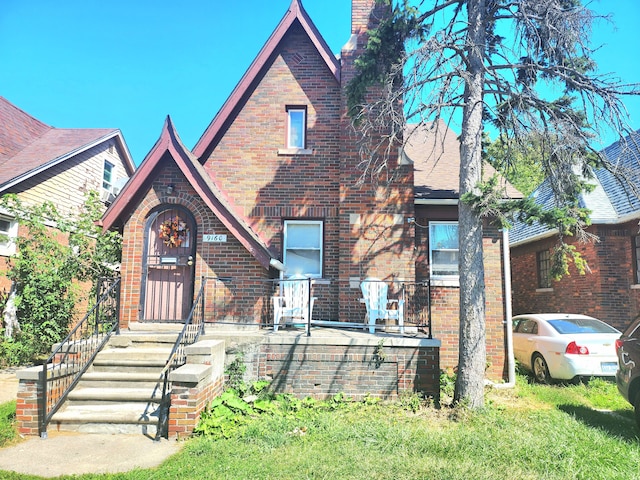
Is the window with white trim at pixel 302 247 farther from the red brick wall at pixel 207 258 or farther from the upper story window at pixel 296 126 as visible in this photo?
the upper story window at pixel 296 126

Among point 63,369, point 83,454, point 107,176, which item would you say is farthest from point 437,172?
point 107,176

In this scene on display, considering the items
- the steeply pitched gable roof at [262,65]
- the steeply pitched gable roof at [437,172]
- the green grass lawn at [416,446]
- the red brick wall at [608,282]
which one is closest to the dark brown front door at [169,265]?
the steeply pitched gable roof at [262,65]

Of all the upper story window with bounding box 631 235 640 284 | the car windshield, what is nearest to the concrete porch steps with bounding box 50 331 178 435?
the car windshield

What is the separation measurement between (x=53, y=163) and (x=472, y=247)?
13.1 meters

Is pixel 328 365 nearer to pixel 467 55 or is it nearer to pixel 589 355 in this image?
pixel 589 355

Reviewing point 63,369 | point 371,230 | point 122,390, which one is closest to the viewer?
point 63,369

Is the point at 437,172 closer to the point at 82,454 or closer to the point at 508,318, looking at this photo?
the point at 508,318

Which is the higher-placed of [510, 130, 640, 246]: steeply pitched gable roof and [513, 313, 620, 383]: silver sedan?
[510, 130, 640, 246]: steeply pitched gable roof

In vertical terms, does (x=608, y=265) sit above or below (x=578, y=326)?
above

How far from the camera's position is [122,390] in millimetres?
6324

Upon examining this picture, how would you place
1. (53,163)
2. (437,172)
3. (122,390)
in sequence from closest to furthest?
(122,390)
(437,172)
(53,163)

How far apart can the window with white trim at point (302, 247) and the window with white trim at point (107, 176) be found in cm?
1113

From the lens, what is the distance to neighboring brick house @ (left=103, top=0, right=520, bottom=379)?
27.6 ft

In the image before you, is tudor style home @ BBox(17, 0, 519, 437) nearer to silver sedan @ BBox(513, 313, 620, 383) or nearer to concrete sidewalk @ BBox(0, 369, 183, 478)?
concrete sidewalk @ BBox(0, 369, 183, 478)
